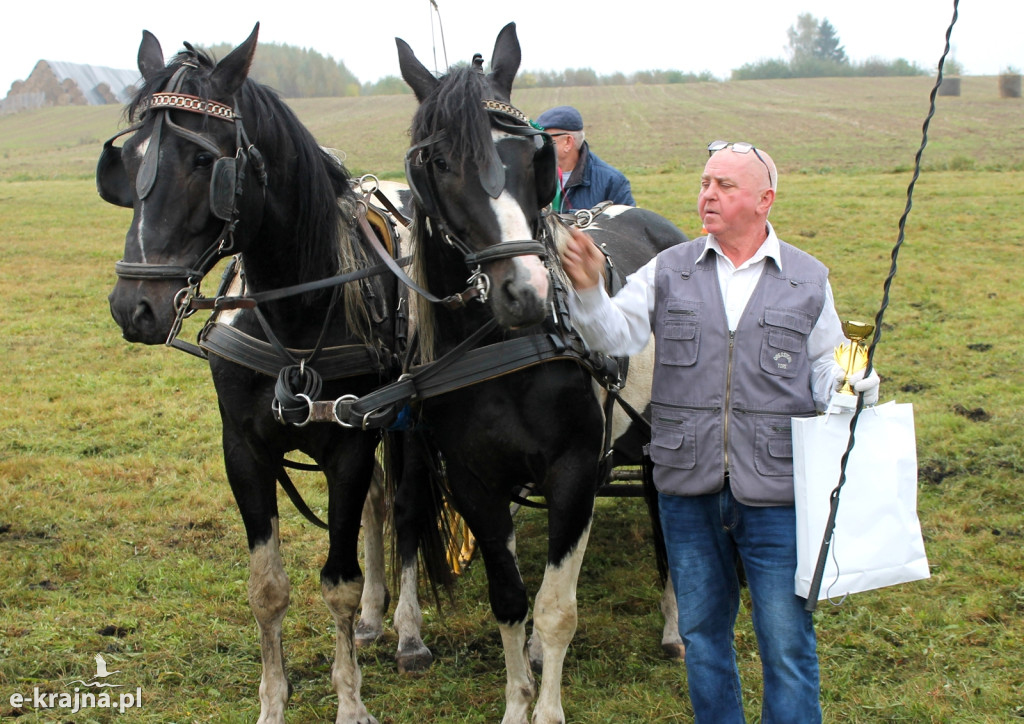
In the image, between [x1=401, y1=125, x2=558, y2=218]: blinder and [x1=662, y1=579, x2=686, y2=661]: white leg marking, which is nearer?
[x1=401, y1=125, x2=558, y2=218]: blinder

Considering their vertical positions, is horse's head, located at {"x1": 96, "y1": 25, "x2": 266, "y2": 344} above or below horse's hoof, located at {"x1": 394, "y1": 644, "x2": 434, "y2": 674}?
above

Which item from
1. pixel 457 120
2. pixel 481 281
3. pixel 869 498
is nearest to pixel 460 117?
pixel 457 120

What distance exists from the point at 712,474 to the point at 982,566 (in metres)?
2.72

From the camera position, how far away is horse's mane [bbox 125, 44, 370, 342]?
2812 mm

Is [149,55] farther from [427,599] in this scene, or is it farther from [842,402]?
[427,599]

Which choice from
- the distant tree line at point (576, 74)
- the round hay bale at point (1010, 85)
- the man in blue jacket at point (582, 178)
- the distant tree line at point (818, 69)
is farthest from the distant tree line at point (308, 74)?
the man in blue jacket at point (582, 178)

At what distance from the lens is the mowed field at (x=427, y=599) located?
11.8ft

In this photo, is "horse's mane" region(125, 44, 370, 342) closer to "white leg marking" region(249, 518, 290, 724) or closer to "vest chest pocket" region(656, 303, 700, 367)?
"white leg marking" region(249, 518, 290, 724)

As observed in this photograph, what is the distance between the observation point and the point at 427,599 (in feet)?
14.7

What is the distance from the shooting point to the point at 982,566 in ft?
14.6

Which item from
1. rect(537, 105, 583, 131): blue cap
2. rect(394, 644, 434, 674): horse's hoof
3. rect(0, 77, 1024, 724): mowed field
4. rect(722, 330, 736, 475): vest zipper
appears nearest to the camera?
rect(722, 330, 736, 475): vest zipper

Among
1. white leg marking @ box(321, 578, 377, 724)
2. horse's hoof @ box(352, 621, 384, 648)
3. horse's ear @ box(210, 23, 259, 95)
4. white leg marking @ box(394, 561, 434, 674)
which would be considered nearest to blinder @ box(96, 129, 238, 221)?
horse's ear @ box(210, 23, 259, 95)

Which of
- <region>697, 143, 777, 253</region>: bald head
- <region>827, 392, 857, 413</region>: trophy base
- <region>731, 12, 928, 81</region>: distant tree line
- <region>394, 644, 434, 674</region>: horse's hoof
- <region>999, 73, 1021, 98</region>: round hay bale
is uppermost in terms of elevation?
<region>731, 12, 928, 81</region>: distant tree line

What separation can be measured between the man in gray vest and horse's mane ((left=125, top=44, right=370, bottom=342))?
1.01 meters
